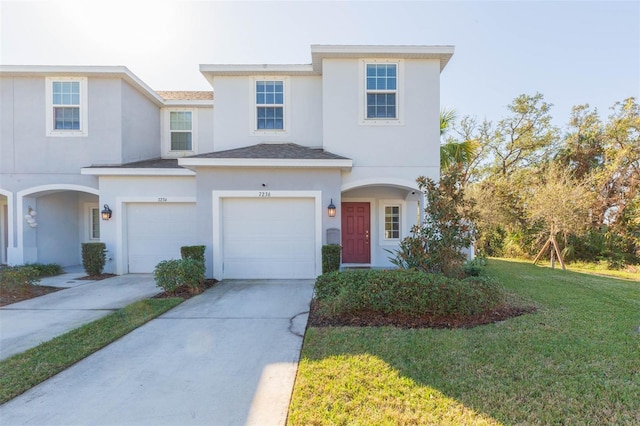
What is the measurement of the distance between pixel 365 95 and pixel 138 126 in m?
8.10

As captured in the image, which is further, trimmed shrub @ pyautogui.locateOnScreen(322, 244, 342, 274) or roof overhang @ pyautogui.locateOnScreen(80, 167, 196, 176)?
roof overhang @ pyautogui.locateOnScreen(80, 167, 196, 176)

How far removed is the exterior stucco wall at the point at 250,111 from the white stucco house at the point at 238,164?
0.11 feet

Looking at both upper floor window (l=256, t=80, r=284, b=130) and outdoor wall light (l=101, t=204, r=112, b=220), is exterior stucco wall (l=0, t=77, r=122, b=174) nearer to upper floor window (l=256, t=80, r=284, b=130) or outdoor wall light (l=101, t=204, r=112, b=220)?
outdoor wall light (l=101, t=204, r=112, b=220)

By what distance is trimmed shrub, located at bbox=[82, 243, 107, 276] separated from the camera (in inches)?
359

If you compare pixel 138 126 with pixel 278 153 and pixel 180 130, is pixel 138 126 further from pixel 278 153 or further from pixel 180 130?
pixel 278 153

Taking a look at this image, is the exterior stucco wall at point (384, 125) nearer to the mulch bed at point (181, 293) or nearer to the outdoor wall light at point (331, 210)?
Result: the outdoor wall light at point (331, 210)

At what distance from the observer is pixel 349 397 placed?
308 centimetres

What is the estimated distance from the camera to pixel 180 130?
12141 millimetres

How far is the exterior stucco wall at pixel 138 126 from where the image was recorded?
1020 centimetres

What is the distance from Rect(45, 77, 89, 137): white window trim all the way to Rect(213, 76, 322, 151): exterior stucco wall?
4216 mm

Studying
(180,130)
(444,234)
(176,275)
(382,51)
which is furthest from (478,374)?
(180,130)

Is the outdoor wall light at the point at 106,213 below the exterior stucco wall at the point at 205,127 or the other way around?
below

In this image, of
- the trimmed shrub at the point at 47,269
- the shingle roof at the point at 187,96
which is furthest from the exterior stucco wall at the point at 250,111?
the trimmed shrub at the point at 47,269

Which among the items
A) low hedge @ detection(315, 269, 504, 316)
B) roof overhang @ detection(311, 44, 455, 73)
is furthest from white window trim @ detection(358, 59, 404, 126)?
low hedge @ detection(315, 269, 504, 316)
